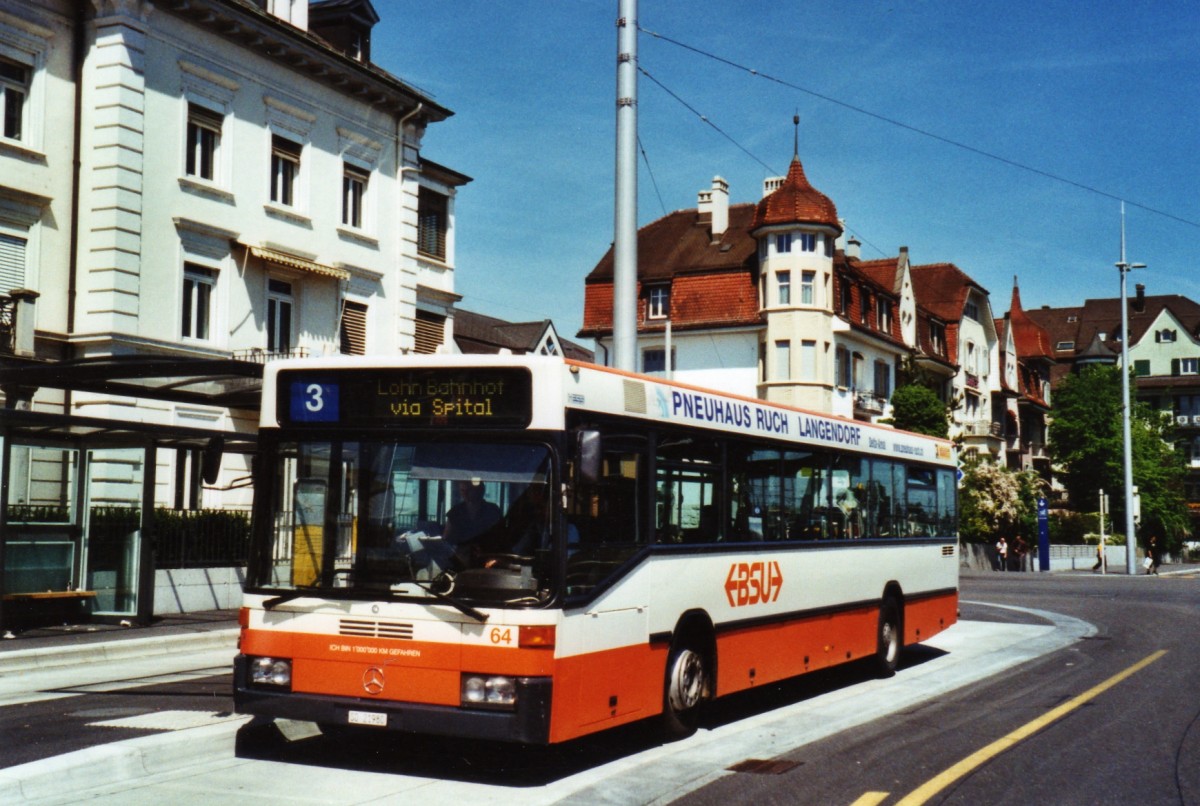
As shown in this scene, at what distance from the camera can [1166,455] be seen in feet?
284

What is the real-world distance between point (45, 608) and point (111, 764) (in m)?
9.62

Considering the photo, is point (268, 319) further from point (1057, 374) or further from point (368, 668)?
point (1057, 374)

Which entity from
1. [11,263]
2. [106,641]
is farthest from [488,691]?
[11,263]

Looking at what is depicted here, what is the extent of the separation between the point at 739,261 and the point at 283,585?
50.6m

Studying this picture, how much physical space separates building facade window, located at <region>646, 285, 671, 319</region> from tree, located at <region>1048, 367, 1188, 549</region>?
120 ft

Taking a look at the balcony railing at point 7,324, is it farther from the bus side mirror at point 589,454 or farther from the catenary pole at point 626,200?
the bus side mirror at point 589,454

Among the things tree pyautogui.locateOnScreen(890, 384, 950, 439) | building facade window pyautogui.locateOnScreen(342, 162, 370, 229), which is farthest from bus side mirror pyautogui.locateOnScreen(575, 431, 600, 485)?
tree pyautogui.locateOnScreen(890, 384, 950, 439)

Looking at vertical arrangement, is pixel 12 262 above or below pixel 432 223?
below

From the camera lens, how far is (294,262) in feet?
92.3

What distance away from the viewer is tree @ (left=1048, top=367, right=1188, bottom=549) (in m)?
82.9

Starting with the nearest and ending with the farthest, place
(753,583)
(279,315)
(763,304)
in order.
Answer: (753,583), (279,315), (763,304)

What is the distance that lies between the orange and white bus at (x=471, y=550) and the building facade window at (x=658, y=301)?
4992 cm

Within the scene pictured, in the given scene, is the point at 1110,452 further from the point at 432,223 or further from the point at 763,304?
the point at 432,223

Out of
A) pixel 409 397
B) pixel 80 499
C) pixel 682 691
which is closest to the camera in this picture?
pixel 409 397
